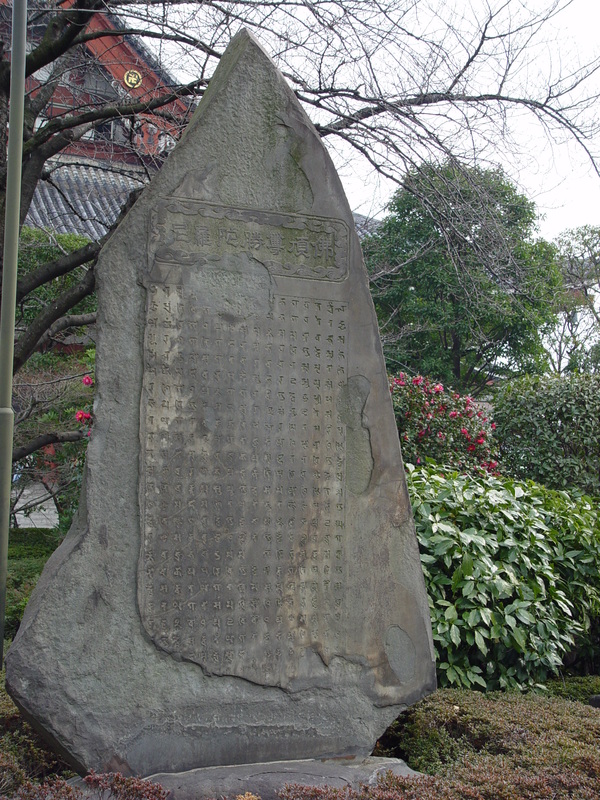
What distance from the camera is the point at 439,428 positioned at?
704 centimetres

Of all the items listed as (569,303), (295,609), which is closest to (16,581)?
(295,609)

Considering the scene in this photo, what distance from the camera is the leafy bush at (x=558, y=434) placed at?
7086 millimetres

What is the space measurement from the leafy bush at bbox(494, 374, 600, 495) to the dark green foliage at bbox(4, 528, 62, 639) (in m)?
4.43

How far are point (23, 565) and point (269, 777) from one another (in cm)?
458

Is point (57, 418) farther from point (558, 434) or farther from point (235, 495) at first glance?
point (235, 495)

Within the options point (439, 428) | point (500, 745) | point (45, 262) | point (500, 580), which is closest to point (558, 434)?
point (439, 428)

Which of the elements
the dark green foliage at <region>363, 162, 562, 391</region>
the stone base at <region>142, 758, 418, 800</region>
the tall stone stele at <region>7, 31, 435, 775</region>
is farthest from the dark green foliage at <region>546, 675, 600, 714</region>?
the dark green foliage at <region>363, 162, 562, 391</region>

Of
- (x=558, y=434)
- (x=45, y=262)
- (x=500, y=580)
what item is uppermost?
(x=45, y=262)

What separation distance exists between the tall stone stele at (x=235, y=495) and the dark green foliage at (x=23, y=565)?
3045 millimetres

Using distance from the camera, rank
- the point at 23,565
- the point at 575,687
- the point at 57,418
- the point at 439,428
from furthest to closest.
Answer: the point at 57,418, the point at 439,428, the point at 23,565, the point at 575,687

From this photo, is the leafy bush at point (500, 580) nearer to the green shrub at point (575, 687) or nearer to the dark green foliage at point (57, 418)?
the green shrub at point (575, 687)

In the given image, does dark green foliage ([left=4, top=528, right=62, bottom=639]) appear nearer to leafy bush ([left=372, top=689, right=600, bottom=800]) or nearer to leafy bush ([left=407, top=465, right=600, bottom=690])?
leafy bush ([left=407, top=465, right=600, bottom=690])

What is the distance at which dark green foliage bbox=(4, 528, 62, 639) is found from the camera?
5.49 metres

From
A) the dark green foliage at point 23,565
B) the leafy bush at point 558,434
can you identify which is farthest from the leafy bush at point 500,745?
the leafy bush at point 558,434
